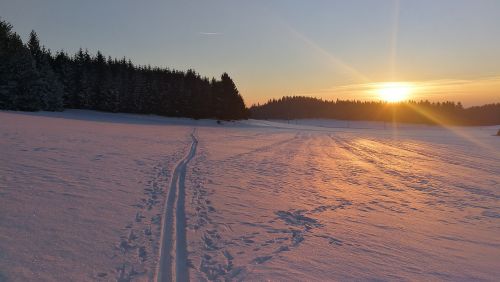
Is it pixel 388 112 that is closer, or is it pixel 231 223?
pixel 231 223

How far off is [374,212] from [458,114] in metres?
154

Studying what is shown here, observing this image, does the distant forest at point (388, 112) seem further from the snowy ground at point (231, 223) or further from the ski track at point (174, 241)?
the ski track at point (174, 241)

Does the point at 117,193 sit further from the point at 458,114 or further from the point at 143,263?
the point at 458,114

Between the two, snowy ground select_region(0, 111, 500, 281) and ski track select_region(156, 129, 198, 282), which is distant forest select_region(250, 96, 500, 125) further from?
ski track select_region(156, 129, 198, 282)

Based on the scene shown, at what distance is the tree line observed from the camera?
4732 centimetres

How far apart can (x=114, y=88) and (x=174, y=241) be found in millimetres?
67925

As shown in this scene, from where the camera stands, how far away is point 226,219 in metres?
7.82

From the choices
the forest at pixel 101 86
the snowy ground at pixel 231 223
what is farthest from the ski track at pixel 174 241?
the forest at pixel 101 86

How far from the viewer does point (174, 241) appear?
623 cm

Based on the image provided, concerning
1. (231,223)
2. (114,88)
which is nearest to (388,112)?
(114,88)

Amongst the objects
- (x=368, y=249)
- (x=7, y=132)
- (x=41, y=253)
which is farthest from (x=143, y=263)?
(x=7, y=132)

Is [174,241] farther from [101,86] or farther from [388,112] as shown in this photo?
[388,112]

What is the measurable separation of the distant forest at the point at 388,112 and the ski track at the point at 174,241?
444ft

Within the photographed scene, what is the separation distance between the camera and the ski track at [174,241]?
16.3 feet
